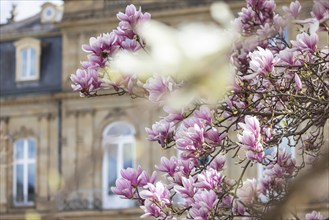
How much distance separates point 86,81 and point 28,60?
70.8 ft

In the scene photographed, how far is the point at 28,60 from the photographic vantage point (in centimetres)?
2711

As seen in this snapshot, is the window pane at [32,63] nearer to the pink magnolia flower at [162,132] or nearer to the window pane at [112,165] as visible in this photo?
the window pane at [112,165]

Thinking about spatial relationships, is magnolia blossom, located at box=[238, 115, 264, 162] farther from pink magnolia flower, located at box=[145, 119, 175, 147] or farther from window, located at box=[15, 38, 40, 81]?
window, located at box=[15, 38, 40, 81]

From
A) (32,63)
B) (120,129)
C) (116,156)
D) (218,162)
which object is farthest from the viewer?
(32,63)

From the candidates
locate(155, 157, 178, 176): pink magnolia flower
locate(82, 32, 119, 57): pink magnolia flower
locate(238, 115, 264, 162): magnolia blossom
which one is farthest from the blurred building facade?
locate(238, 115, 264, 162): magnolia blossom

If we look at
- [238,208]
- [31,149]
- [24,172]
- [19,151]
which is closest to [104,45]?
[238,208]

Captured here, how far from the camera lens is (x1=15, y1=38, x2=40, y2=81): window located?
27.0 m

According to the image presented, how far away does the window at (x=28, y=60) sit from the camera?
27000mm

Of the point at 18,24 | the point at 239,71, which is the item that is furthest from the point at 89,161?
the point at 18,24

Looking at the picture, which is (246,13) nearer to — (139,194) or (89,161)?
(139,194)

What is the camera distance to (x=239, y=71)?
6.40m

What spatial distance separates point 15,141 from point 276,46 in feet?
68.8

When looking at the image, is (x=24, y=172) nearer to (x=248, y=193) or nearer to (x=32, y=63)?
(x=32, y=63)

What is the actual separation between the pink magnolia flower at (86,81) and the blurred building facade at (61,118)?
697 inches
